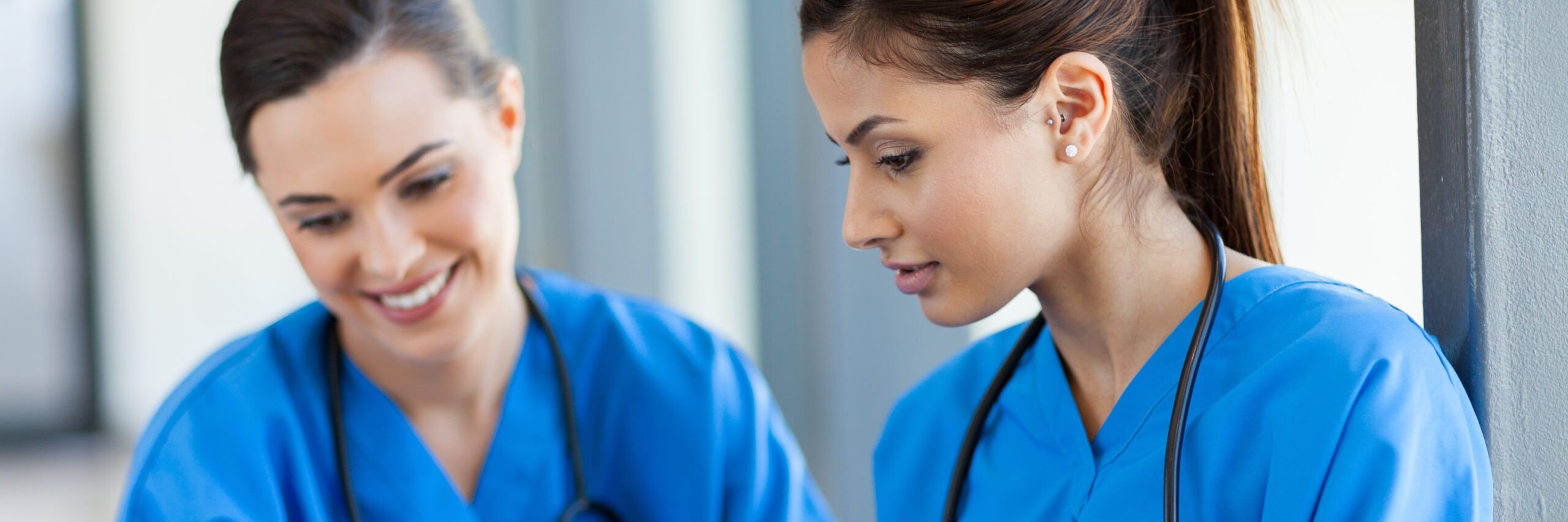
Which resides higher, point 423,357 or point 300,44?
point 300,44

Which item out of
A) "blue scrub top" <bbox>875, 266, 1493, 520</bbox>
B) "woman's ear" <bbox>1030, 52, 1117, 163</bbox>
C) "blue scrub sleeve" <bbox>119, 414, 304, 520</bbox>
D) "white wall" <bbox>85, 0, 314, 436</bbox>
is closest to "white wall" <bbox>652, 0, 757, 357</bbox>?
"white wall" <bbox>85, 0, 314, 436</bbox>

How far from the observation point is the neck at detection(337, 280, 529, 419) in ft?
4.28

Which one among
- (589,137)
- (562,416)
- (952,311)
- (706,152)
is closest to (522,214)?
(589,137)

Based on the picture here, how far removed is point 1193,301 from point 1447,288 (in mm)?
173

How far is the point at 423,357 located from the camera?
125cm

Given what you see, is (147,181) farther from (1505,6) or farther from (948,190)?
(1505,6)

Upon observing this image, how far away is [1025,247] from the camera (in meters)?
0.89

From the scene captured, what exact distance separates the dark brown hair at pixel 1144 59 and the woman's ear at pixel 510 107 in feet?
1.45

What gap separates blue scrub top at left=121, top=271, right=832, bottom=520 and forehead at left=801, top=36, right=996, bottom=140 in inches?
20.9

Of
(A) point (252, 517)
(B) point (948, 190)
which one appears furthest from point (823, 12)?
(A) point (252, 517)

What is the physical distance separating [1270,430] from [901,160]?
0.32 metres

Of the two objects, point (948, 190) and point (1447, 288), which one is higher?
point (948, 190)

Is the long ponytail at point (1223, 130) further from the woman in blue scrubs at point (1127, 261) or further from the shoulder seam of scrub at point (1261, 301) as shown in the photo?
the shoulder seam of scrub at point (1261, 301)

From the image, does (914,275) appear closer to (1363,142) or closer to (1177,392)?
(1177,392)
